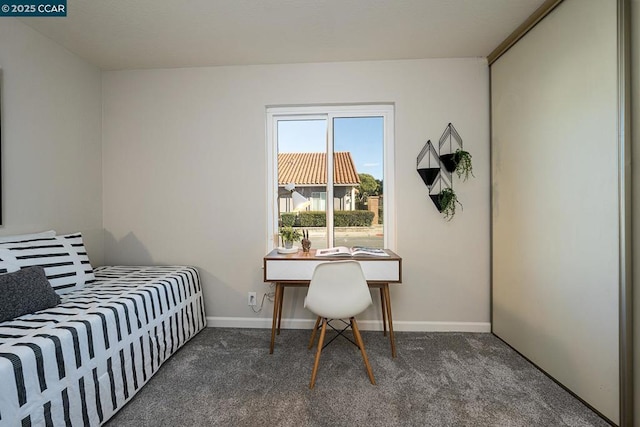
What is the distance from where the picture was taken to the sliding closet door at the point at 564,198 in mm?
1577

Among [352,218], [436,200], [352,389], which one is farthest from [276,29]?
[352,389]

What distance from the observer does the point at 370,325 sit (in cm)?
279

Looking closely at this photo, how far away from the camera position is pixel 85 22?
215cm

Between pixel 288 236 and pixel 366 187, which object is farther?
pixel 366 187

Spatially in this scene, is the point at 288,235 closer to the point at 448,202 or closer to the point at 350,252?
the point at 350,252

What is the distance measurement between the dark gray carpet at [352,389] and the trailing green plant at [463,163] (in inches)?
58.6

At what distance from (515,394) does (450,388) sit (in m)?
0.38

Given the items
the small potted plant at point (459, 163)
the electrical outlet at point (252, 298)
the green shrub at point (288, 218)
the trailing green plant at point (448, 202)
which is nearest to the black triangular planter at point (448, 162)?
the small potted plant at point (459, 163)

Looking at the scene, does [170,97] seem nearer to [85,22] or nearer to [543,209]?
[85,22]

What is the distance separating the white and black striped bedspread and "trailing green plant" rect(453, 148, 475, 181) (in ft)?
8.56

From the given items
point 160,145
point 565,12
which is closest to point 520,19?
point 565,12

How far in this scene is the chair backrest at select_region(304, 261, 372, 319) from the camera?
196cm

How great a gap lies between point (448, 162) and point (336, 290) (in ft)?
5.22

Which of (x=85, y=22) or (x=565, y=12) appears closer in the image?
(x=565, y=12)
